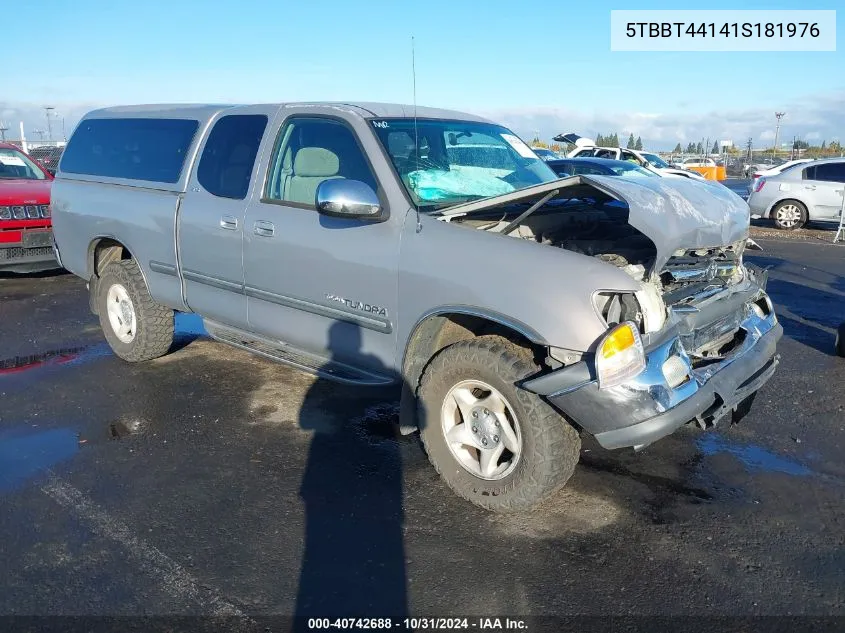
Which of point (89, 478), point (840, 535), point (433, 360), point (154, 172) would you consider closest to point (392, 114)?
point (433, 360)

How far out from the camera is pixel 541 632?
2.71 metres

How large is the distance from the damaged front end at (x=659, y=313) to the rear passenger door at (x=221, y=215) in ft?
5.25

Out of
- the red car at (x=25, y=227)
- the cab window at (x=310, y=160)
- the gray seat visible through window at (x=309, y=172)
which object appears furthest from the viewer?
the red car at (x=25, y=227)

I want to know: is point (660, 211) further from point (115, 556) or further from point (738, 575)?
point (115, 556)

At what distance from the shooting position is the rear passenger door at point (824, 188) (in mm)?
14750

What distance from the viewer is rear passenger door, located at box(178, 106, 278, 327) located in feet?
15.3

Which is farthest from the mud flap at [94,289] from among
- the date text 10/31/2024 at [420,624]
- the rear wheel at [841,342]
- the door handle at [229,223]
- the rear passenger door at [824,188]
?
the rear passenger door at [824,188]

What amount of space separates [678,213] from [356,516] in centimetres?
221

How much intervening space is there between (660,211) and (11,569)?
3393mm

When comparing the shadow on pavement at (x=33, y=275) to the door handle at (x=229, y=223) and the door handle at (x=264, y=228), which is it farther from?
the door handle at (x=264, y=228)

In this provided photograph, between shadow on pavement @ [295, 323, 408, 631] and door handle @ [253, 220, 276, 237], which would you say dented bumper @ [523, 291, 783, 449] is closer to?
shadow on pavement @ [295, 323, 408, 631]

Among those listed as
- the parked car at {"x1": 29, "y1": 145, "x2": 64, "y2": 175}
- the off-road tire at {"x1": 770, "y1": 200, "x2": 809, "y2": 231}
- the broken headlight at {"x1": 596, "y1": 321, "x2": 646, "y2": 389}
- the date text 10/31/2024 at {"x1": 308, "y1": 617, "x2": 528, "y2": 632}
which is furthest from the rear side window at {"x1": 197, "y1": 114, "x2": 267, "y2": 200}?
the parked car at {"x1": 29, "y1": 145, "x2": 64, "y2": 175}

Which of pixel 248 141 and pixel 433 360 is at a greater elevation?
pixel 248 141

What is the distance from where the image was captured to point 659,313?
3357 mm
